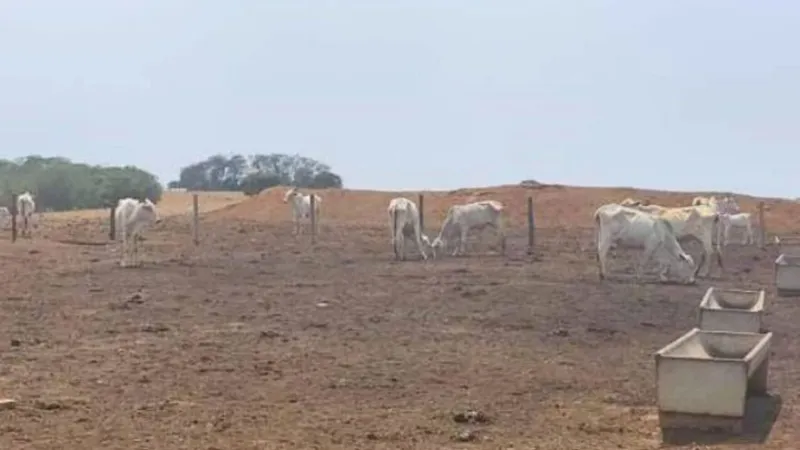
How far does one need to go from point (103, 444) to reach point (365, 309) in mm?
8355

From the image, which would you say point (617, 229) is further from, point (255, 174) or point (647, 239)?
point (255, 174)

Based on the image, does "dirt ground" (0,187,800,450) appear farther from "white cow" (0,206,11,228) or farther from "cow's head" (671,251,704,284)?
"white cow" (0,206,11,228)

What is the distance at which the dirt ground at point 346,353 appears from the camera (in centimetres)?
941

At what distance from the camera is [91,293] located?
1886cm

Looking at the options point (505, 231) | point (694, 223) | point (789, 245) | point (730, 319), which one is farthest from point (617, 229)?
point (505, 231)

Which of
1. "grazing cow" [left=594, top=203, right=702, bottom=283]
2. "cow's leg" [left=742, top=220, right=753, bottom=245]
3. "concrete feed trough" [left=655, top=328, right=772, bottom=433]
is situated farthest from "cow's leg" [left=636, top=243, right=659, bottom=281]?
"concrete feed trough" [left=655, top=328, right=772, bottom=433]

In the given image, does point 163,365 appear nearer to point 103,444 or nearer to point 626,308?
point 103,444

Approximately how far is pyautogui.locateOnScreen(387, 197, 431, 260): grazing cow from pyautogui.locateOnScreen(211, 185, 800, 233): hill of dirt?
57.6ft

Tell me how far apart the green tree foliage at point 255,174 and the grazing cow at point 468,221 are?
4623cm

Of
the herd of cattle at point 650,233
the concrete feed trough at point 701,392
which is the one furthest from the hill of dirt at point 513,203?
the concrete feed trough at point 701,392

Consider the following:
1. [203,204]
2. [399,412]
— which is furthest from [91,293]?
[203,204]

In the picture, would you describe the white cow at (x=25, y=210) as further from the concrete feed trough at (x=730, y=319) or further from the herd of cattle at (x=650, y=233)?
the concrete feed trough at (x=730, y=319)

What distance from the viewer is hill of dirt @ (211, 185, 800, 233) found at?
47.9 metres

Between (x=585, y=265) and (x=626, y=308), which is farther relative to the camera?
(x=585, y=265)
